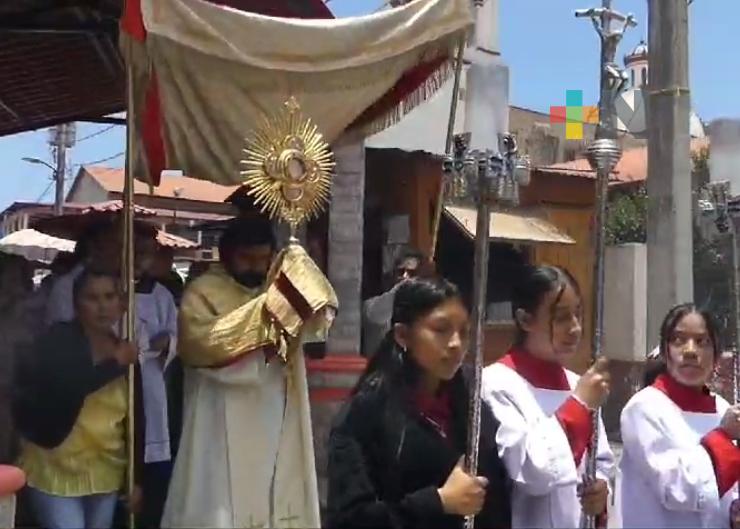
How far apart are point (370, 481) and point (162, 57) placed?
1926 millimetres

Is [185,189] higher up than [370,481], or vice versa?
[185,189]

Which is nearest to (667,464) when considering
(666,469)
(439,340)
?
(666,469)

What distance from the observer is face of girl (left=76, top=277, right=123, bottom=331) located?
390 cm

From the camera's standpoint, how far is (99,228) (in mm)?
5059

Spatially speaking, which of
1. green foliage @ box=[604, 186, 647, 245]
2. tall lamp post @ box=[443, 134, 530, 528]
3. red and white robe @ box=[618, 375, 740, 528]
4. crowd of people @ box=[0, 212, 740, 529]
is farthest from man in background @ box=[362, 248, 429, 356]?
green foliage @ box=[604, 186, 647, 245]

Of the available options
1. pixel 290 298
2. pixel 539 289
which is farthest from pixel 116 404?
pixel 539 289

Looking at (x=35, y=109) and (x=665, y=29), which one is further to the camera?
(x=665, y=29)

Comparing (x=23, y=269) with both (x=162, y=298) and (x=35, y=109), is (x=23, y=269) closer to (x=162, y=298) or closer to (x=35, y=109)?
(x=162, y=298)

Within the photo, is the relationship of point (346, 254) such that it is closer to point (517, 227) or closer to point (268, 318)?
point (268, 318)

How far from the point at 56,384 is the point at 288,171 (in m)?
1.13

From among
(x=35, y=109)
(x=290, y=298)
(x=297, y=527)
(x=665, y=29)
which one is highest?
(x=665, y=29)

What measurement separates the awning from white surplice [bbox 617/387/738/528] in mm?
7159

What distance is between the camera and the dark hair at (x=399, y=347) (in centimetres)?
307

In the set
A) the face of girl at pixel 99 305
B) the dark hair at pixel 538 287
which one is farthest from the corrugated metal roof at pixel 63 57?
the dark hair at pixel 538 287
